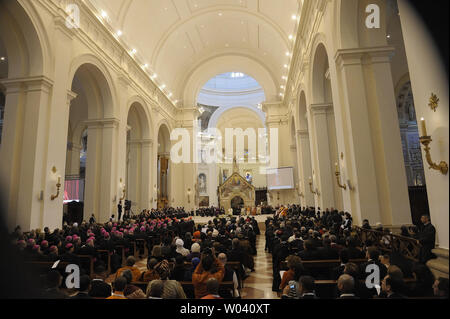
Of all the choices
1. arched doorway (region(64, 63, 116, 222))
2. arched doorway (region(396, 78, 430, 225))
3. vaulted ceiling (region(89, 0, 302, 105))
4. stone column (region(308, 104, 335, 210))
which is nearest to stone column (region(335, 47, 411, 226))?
stone column (region(308, 104, 335, 210))

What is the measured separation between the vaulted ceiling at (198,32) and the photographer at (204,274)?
40.5 feet

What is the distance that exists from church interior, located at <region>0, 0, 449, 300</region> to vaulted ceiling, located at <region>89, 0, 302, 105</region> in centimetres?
12

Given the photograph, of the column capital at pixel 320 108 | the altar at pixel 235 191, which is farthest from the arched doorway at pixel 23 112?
the altar at pixel 235 191

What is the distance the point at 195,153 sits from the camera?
23359 millimetres

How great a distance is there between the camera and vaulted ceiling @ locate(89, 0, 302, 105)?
14656mm

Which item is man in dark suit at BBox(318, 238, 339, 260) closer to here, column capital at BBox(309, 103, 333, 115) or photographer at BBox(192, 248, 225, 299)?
photographer at BBox(192, 248, 225, 299)

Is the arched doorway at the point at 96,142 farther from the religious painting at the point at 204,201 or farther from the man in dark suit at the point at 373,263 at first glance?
the religious painting at the point at 204,201

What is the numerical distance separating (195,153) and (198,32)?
936cm

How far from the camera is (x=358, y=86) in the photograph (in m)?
6.84

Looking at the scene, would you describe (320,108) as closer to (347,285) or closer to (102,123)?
(347,285)

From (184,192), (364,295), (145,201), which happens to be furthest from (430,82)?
(184,192)

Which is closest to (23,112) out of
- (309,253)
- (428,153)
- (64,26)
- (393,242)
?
(64,26)

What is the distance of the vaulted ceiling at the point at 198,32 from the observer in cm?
1466
